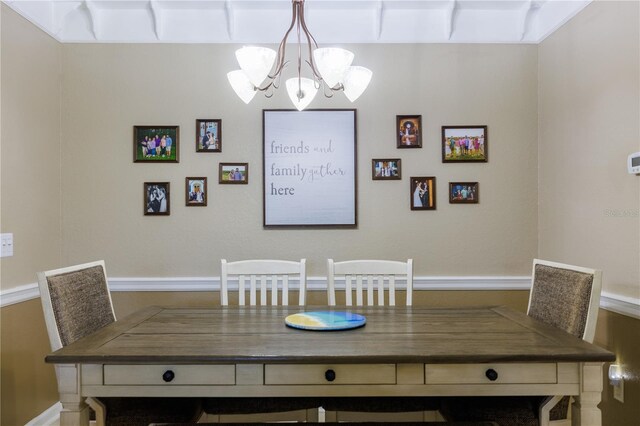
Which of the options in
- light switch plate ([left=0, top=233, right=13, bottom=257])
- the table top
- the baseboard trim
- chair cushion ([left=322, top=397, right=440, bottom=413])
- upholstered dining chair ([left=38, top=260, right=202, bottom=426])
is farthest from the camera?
light switch plate ([left=0, top=233, right=13, bottom=257])

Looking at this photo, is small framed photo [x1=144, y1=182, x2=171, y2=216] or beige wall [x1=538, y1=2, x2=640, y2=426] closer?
beige wall [x1=538, y1=2, x2=640, y2=426]

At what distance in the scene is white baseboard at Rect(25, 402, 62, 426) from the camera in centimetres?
239

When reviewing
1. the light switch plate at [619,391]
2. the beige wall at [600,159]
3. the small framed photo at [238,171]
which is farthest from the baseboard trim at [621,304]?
the small framed photo at [238,171]

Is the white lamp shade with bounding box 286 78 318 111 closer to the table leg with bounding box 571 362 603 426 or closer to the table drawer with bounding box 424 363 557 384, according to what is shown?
the table drawer with bounding box 424 363 557 384

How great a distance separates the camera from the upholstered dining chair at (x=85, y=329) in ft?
5.04

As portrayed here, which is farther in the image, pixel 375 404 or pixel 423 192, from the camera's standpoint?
pixel 423 192

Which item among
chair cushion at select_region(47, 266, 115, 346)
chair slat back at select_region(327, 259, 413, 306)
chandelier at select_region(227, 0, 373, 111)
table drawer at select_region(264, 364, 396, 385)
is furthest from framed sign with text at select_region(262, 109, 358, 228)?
table drawer at select_region(264, 364, 396, 385)

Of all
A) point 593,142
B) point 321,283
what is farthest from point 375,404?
point 593,142

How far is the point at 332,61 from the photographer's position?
1596 millimetres

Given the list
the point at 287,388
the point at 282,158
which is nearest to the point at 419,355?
the point at 287,388

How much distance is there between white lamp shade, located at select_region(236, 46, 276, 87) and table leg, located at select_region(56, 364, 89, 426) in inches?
46.9

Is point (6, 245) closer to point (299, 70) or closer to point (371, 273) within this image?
point (299, 70)

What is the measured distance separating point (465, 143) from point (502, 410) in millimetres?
1701

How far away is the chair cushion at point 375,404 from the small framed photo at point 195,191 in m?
1.54
